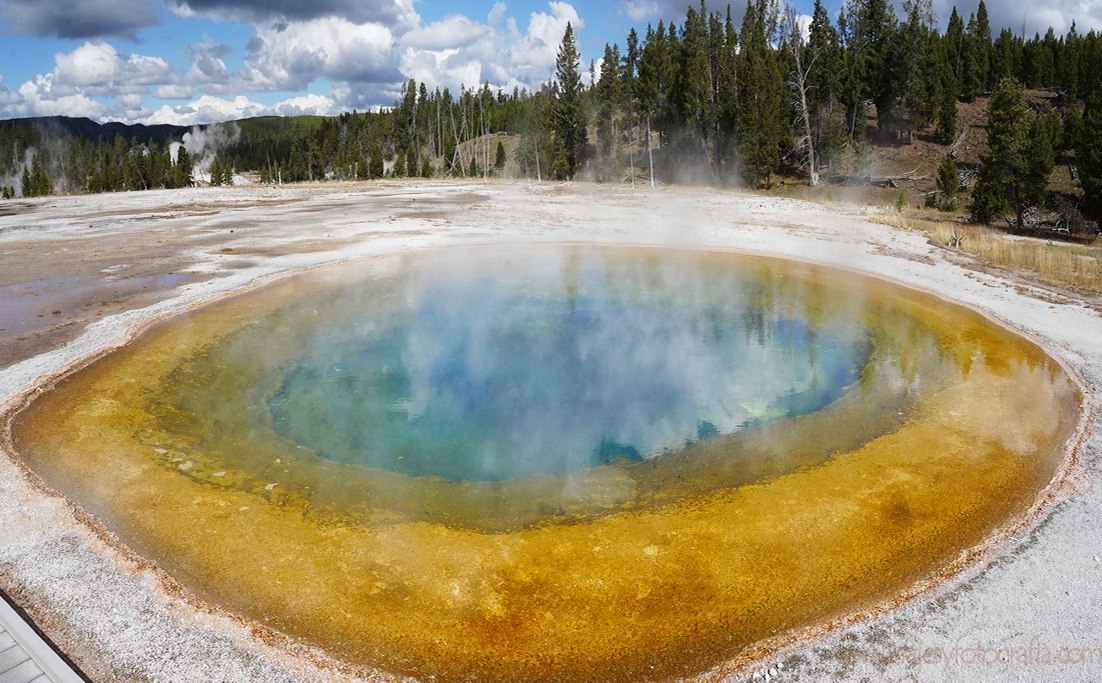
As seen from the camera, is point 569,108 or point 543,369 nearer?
point 543,369

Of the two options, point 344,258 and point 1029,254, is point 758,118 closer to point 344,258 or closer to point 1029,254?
point 1029,254

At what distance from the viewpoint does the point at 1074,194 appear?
112ft

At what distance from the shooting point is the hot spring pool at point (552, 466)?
5.32 meters

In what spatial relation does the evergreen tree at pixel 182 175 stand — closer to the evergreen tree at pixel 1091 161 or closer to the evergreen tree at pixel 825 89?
the evergreen tree at pixel 825 89

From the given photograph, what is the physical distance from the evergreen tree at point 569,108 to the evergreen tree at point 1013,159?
3419 cm

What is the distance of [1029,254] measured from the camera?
59.2ft

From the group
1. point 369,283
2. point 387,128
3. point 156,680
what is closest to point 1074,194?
point 369,283

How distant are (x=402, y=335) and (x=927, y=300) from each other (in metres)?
11.4

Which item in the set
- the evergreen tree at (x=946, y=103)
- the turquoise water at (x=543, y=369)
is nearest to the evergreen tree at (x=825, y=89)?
the evergreen tree at (x=946, y=103)

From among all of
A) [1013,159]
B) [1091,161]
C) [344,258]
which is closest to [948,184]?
[1091,161]

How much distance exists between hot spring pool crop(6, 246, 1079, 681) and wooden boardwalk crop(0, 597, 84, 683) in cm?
120

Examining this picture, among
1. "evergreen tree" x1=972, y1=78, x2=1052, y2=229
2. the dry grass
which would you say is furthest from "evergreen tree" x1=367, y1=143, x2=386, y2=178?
"evergreen tree" x1=972, y1=78, x2=1052, y2=229

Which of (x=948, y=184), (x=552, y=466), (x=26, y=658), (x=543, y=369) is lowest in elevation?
(x=552, y=466)

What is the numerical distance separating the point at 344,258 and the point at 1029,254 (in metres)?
18.9
